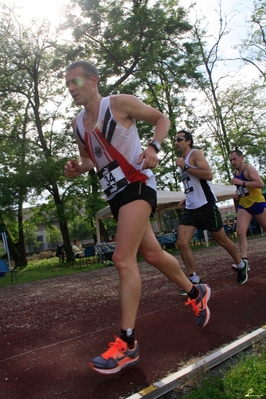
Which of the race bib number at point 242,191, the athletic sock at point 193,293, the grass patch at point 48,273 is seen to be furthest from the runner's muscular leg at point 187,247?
the grass patch at point 48,273

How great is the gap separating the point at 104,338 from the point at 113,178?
1.44 meters

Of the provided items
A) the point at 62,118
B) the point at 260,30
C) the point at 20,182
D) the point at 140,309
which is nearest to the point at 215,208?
the point at 140,309

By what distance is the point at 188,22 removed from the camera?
23750 millimetres

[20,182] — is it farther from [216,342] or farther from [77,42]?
[216,342]

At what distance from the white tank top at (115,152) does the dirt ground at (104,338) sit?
1.23 metres

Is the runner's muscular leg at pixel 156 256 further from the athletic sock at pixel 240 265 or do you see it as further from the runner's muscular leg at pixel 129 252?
the athletic sock at pixel 240 265

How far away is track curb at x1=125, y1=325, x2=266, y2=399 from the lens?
7.16 ft

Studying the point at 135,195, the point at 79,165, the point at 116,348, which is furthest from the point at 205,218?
the point at 116,348

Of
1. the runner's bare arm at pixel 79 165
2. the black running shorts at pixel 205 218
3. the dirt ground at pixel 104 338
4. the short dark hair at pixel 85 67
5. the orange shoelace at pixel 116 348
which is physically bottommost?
the dirt ground at pixel 104 338

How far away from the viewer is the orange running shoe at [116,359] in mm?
2492

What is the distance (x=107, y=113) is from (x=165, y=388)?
1.90 metres

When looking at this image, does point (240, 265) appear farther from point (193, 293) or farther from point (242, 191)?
point (193, 293)

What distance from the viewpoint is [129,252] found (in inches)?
113

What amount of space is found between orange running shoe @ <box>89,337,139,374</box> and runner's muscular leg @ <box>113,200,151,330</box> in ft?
0.68
